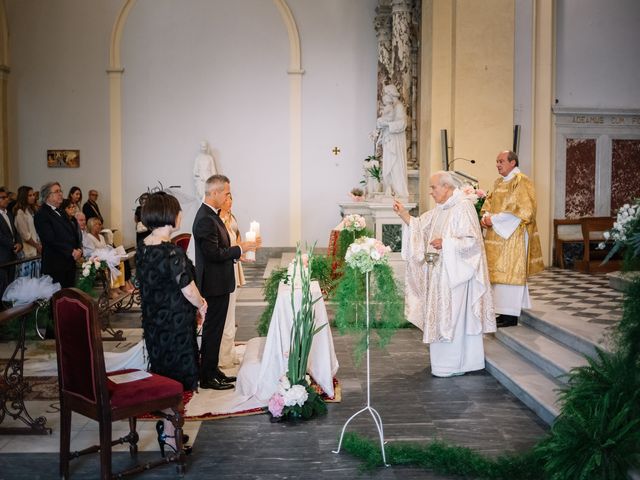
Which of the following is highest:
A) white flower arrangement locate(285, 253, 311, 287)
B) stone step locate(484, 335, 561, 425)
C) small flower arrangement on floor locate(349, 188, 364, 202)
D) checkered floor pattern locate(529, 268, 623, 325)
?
small flower arrangement on floor locate(349, 188, 364, 202)

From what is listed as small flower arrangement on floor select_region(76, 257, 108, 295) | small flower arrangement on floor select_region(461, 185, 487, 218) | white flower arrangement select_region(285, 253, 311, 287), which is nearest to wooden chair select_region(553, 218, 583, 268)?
small flower arrangement on floor select_region(461, 185, 487, 218)

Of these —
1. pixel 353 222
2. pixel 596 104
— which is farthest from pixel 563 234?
pixel 353 222

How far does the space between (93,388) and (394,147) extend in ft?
25.4

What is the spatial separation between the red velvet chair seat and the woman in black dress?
0.17m

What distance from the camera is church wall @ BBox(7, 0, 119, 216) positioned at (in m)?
14.1

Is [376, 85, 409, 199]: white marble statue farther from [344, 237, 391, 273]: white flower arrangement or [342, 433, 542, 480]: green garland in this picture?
[342, 433, 542, 480]: green garland

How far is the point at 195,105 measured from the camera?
14406mm

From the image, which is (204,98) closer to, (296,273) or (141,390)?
(296,273)

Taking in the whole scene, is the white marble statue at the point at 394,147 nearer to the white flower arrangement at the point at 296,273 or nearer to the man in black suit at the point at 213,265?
the white flower arrangement at the point at 296,273

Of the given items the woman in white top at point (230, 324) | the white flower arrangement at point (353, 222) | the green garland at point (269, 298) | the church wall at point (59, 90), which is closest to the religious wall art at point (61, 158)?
the church wall at point (59, 90)

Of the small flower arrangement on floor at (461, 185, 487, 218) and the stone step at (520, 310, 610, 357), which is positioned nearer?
the stone step at (520, 310, 610, 357)

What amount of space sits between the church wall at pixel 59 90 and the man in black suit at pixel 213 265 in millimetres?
9628

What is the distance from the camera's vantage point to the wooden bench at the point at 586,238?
1098 centimetres

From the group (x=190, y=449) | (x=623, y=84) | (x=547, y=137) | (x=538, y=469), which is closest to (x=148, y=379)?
(x=190, y=449)
